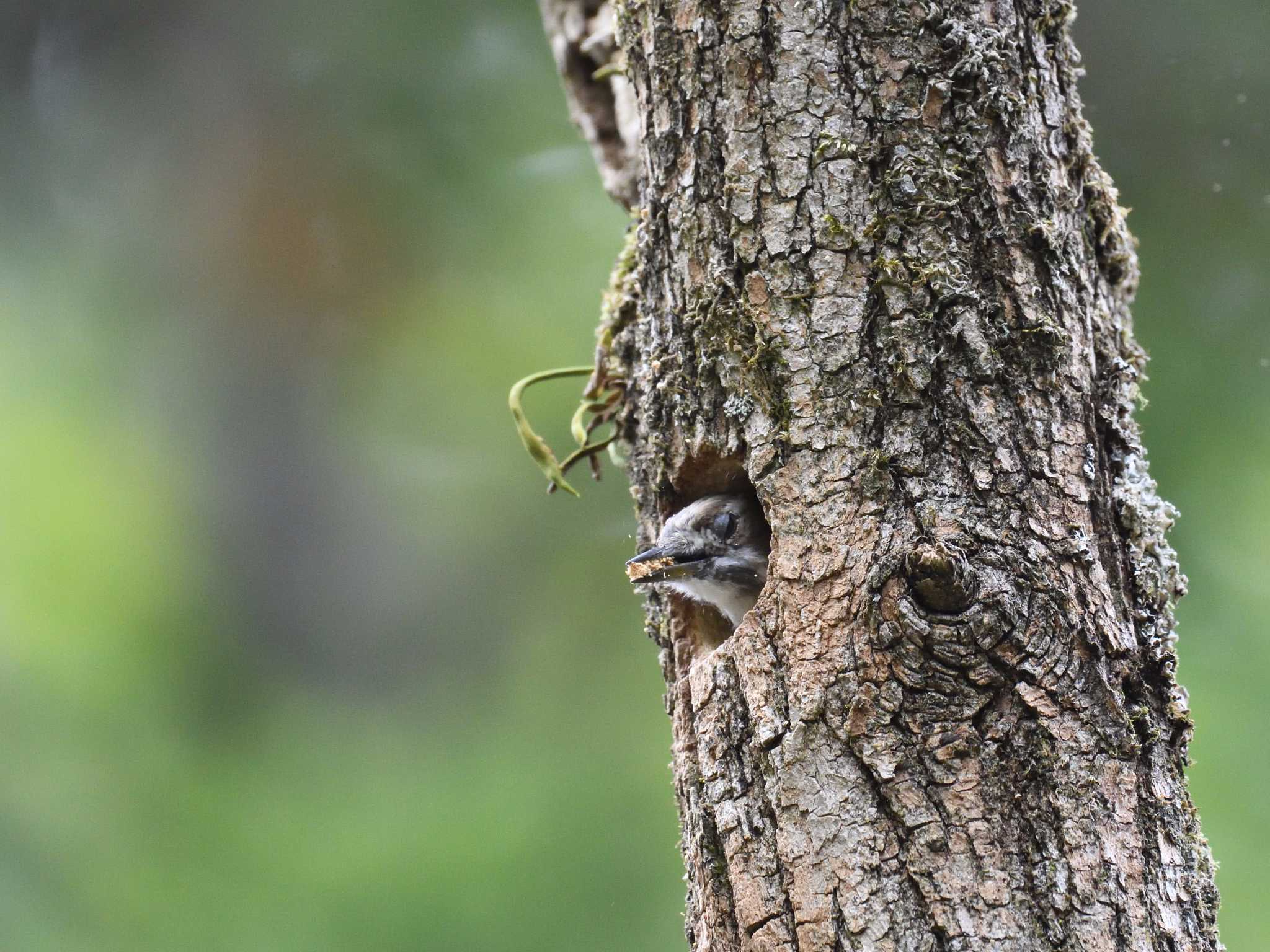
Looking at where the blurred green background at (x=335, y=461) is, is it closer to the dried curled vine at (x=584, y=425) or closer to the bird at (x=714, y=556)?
the bird at (x=714, y=556)

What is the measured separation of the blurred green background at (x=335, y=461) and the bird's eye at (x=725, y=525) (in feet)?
9.98

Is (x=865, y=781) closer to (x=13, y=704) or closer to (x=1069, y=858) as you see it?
(x=1069, y=858)

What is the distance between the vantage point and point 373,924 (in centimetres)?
501

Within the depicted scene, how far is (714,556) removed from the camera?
7.76 ft

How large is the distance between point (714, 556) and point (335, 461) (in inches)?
170

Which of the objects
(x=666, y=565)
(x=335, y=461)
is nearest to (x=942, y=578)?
(x=666, y=565)

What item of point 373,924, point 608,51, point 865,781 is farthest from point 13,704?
point 865,781

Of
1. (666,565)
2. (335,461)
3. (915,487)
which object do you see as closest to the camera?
(915,487)

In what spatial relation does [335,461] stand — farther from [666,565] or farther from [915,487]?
[915,487]

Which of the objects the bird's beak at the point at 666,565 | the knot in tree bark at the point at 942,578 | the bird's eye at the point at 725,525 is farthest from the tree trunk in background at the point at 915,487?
the bird's eye at the point at 725,525

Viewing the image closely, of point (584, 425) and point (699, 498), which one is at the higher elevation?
point (584, 425)

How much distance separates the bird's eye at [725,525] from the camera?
7.92 ft

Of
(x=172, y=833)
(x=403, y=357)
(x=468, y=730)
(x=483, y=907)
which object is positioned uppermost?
(x=403, y=357)

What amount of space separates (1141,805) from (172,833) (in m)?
5.11
